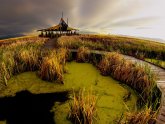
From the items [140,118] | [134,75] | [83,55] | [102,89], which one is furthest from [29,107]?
[83,55]

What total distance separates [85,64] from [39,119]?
16.6 feet

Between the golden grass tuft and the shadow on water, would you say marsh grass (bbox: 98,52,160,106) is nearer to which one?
the golden grass tuft

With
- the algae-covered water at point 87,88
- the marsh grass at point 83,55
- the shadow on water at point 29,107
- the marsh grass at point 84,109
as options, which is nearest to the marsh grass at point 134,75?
the algae-covered water at point 87,88

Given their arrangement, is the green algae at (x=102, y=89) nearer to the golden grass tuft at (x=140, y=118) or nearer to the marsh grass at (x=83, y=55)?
the golden grass tuft at (x=140, y=118)

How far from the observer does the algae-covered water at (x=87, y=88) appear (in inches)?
162

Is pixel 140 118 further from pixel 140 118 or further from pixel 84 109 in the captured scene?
pixel 84 109

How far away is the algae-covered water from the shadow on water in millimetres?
191

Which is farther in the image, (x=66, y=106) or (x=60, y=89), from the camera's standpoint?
(x=60, y=89)

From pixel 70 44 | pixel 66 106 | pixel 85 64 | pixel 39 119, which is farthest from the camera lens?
pixel 70 44

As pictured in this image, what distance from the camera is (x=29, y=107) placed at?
14.5 ft

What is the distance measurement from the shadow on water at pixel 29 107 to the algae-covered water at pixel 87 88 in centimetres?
19

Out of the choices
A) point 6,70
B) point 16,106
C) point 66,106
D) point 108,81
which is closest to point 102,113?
point 66,106

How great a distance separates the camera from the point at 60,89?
5.64 meters

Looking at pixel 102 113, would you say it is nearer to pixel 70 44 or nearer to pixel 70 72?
pixel 70 72
